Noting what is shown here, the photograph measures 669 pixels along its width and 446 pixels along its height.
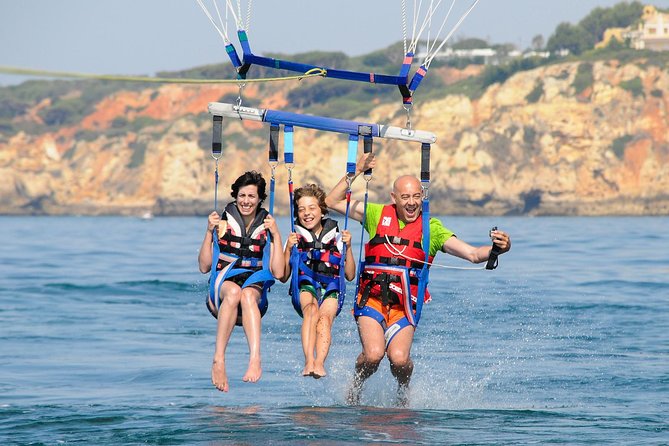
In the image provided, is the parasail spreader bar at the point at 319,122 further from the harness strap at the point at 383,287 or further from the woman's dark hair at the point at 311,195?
the harness strap at the point at 383,287

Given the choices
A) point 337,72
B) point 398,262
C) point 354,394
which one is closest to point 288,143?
point 337,72

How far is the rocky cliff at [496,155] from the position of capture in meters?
87.8

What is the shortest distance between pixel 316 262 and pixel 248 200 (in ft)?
2.58

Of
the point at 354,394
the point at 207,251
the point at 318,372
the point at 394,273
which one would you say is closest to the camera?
the point at 318,372

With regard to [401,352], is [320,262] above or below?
above

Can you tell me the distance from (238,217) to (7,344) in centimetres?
688

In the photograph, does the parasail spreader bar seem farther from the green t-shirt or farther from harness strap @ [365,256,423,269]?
harness strap @ [365,256,423,269]

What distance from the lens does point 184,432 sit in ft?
27.9

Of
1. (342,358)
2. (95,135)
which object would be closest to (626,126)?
(95,135)

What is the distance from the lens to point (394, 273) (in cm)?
930

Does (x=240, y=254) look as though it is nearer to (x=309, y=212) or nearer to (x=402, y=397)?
(x=309, y=212)

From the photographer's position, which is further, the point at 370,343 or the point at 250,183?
the point at 370,343

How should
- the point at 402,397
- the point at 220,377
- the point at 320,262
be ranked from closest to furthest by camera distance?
the point at 220,377, the point at 320,262, the point at 402,397

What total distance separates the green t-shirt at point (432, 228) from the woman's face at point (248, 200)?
1067 mm
